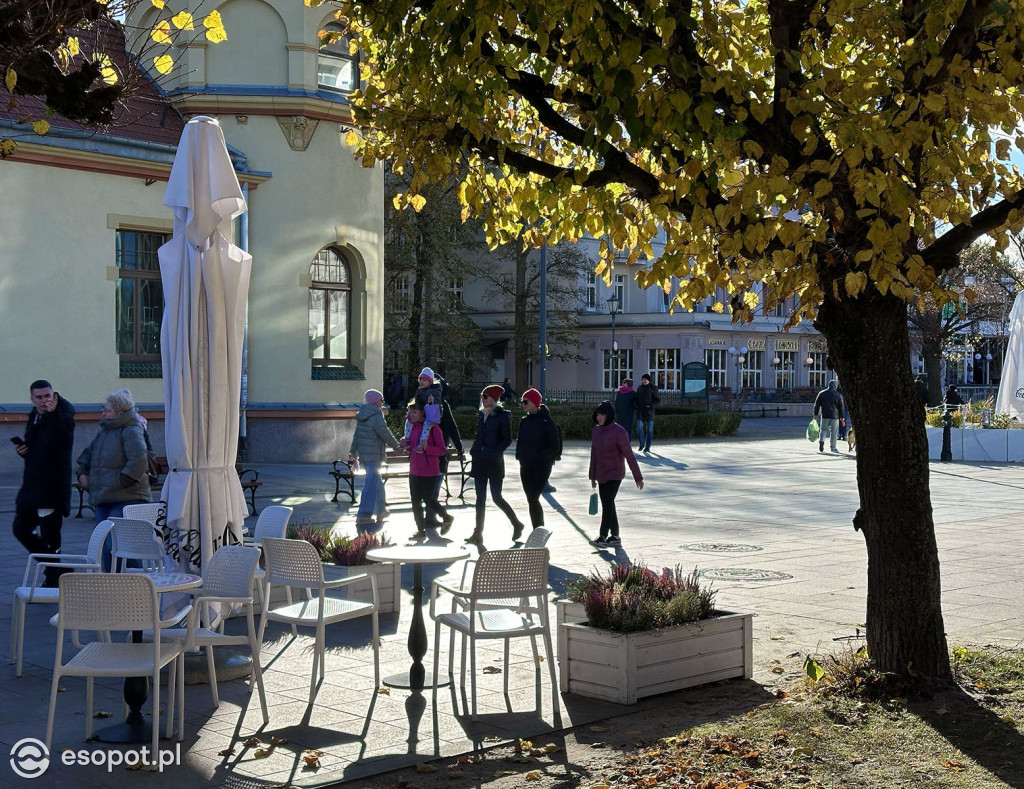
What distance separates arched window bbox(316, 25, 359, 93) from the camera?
25.4 meters

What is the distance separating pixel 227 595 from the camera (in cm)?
738

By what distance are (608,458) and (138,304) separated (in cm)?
1254

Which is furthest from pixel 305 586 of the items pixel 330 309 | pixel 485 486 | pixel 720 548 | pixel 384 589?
pixel 330 309

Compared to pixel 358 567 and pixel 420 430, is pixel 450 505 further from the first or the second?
pixel 358 567

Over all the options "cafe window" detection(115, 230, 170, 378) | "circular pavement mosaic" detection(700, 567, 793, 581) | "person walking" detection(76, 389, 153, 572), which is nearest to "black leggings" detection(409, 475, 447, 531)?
"circular pavement mosaic" detection(700, 567, 793, 581)

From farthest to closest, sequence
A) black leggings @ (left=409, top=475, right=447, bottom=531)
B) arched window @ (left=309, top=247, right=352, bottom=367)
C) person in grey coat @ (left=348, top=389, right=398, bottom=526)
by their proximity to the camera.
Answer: arched window @ (left=309, top=247, right=352, bottom=367) → person in grey coat @ (left=348, top=389, right=398, bottom=526) → black leggings @ (left=409, top=475, right=447, bottom=531)

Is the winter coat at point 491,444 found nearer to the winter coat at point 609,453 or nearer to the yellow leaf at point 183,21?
the winter coat at point 609,453

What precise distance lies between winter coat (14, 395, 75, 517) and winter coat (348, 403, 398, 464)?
5946 millimetres

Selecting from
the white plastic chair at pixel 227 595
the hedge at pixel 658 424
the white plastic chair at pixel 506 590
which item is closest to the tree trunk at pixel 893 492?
the white plastic chair at pixel 506 590

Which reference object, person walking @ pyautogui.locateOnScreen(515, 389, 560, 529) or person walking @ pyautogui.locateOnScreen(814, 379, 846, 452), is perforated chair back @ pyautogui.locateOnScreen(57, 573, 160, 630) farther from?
person walking @ pyautogui.locateOnScreen(814, 379, 846, 452)

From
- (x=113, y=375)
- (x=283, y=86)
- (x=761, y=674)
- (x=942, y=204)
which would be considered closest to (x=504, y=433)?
(x=761, y=674)

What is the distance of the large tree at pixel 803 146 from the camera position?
655 cm

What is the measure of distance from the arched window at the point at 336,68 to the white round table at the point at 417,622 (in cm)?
1898

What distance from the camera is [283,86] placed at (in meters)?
24.8
